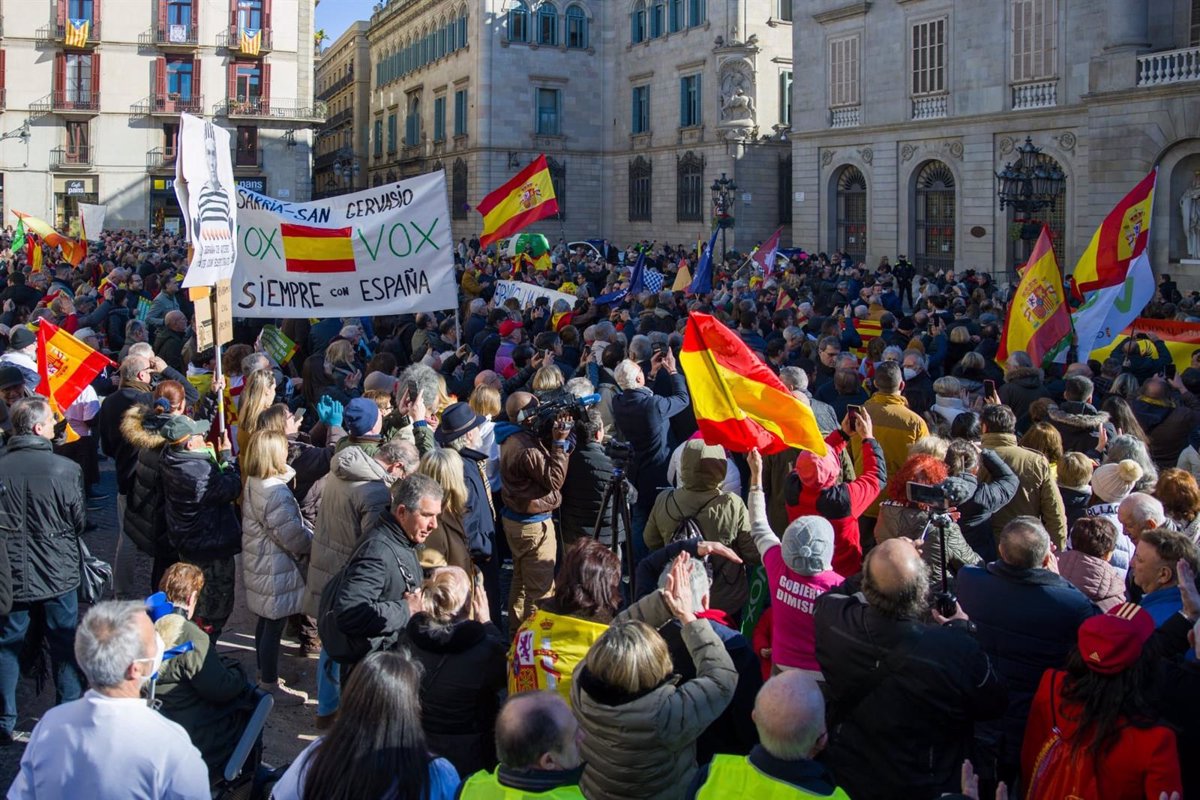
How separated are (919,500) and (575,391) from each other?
2185 millimetres

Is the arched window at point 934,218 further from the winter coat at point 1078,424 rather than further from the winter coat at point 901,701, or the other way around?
the winter coat at point 901,701

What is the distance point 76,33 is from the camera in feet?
153

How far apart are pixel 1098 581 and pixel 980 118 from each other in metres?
23.1

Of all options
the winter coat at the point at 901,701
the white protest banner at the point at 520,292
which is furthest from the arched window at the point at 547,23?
the winter coat at the point at 901,701

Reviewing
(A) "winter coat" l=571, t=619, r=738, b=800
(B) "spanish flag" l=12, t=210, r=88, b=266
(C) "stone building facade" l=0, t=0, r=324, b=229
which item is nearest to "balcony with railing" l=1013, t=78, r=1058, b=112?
(B) "spanish flag" l=12, t=210, r=88, b=266

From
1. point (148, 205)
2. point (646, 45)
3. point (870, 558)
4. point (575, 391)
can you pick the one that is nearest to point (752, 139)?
point (646, 45)

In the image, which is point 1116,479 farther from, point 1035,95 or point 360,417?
point 1035,95

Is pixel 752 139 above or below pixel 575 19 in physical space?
below

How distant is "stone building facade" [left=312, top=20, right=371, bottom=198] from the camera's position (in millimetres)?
64688

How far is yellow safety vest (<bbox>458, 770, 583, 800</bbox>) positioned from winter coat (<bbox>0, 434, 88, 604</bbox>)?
3.34 m

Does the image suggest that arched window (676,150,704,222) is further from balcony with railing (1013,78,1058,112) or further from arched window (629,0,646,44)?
balcony with railing (1013,78,1058,112)

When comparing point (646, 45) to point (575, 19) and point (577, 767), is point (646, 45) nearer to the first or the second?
point (575, 19)

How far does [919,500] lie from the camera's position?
16.8ft

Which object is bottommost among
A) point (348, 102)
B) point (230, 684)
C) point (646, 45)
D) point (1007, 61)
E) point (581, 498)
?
point (230, 684)
